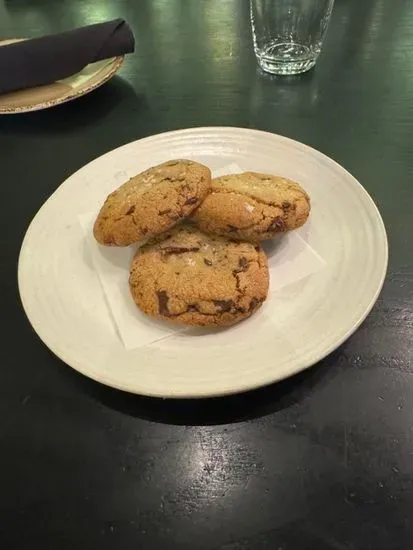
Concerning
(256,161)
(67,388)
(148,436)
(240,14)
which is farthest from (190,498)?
(240,14)

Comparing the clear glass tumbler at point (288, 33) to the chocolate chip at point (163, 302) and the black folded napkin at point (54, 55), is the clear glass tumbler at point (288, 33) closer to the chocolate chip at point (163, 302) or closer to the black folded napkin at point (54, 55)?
the black folded napkin at point (54, 55)

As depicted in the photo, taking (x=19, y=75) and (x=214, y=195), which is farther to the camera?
(x=19, y=75)

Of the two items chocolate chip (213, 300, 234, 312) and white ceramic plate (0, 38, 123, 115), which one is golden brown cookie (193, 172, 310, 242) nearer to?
chocolate chip (213, 300, 234, 312)

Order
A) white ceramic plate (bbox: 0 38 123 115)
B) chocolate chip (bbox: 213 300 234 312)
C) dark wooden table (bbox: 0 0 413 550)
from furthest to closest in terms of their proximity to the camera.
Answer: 1. white ceramic plate (bbox: 0 38 123 115)
2. chocolate chip (bbox: 213 300 234 312)
3. dark wooden table (bbox: 0 0 413 550)

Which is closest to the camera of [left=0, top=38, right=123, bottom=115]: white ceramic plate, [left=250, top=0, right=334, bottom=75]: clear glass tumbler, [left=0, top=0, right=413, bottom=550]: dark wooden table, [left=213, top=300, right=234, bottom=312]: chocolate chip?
[left=0, top=0, right=413, bottom=550]: dark wooden table

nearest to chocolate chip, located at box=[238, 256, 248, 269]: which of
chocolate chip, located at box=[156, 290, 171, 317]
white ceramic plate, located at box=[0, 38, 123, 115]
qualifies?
chocolate chip, located at box=[156, 290, 171, 317]

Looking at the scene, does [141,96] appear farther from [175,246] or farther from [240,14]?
[175,246]
